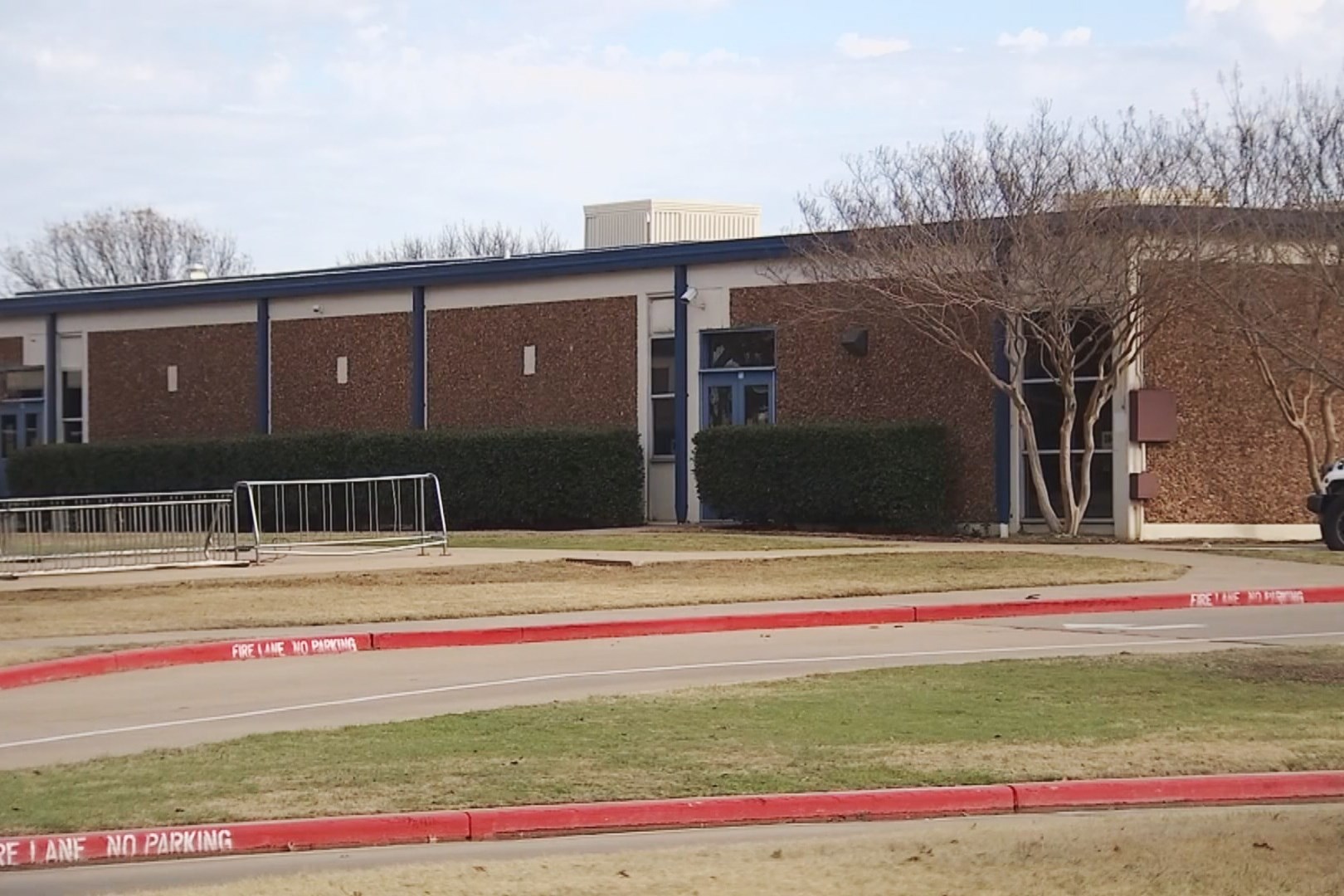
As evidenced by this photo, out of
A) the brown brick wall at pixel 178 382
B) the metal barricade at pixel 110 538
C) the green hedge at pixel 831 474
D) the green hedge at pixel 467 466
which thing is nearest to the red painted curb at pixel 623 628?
the metal barricade at pixel 110 538

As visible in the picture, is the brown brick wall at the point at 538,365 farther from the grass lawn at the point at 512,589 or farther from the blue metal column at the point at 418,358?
the grass lawn at the point at 512,589

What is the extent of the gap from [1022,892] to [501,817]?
120 inches

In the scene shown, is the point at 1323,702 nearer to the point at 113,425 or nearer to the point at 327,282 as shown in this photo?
the point at 327,282

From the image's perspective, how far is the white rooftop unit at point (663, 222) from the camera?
4300 centimetres

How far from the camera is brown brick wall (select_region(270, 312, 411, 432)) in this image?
3969cm

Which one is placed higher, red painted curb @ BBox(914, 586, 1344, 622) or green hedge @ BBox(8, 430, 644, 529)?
green hedge @ BBox(8, 430, 644, 529)

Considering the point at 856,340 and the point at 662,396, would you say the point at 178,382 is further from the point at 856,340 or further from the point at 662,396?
the point at 856,340

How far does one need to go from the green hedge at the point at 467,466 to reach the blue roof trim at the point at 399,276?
332cm

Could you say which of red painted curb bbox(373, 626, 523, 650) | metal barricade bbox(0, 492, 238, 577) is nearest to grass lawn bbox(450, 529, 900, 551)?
metal barricade bbox(0, 492, 238, 577)

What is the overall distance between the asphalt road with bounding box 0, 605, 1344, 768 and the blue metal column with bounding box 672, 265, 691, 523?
50.2ft

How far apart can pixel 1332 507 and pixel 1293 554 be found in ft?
3.33

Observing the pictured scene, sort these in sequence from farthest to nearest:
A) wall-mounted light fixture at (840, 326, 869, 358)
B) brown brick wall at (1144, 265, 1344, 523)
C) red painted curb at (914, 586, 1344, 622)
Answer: wall-mounted light fixture at (840, 326, 869, 358)
brown brick wall at (1144, 265, 1344, 523)
red painted curb at (914, 586, 1344, 622)

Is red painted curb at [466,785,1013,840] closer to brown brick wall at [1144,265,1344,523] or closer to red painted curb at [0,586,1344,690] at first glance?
red painted curb at [0,586,1344,690]

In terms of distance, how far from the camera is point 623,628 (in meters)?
19.9
